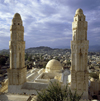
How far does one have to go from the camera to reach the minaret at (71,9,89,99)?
885 centimetres

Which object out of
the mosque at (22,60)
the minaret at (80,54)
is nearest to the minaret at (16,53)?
the mosque at (22,60)

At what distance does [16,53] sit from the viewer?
9.77 m

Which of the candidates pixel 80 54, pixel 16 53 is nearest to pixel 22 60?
pixel 16 53

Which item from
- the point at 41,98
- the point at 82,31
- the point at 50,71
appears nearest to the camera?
the point at 41,98

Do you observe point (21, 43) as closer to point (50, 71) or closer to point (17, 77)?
point (17, 77)

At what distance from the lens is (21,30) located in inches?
Answer: 397

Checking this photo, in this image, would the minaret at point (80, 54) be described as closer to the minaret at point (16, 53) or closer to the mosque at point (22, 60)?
the mosque at point (22, 60)

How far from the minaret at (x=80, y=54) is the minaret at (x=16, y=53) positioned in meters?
4.64

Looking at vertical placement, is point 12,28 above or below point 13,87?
above

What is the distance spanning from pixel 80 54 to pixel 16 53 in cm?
557

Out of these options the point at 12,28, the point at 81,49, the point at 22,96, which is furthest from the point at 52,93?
the point at 12,28

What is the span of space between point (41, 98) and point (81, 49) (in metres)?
5.00

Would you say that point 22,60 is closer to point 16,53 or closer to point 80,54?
point 16,53

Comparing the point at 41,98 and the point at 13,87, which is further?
the point at 13,87
